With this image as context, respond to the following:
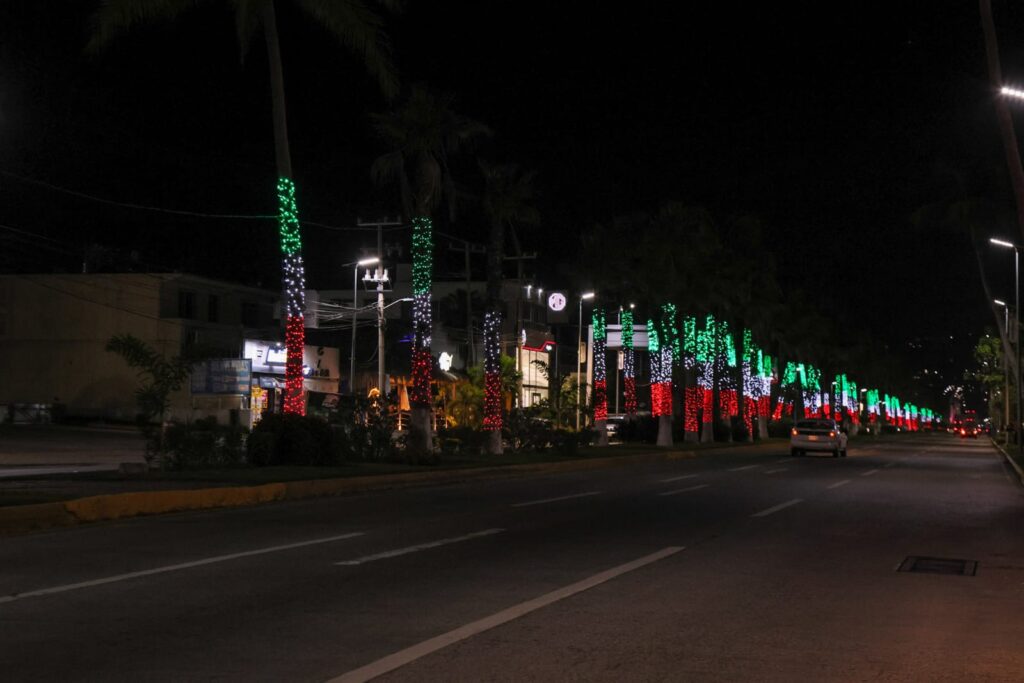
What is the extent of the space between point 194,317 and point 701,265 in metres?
28.5

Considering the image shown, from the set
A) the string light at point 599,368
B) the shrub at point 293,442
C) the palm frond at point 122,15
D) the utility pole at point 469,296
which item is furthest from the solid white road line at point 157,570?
the utility pole at point 469,296

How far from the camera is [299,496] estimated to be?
22328 millimetres

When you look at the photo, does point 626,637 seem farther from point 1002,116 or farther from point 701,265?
point 701,265

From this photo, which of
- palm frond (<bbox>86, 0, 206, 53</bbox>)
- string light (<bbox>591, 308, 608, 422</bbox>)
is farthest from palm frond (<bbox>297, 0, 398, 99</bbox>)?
string light (<bbox>591, 308, 608, 422</bbox>)

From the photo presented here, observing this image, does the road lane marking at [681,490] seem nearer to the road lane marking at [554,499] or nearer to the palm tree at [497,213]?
the road lane marking at [554,499]

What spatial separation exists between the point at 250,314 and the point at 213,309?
3.66 metres

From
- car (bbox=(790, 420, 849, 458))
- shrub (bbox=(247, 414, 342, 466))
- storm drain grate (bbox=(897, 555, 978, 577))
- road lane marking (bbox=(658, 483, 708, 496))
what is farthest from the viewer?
car (bbox=(790, 420, 849, 458))

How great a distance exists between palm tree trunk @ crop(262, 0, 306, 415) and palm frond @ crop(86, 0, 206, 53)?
235 cm

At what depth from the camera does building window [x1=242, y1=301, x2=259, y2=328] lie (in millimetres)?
71875

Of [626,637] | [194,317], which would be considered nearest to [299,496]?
[626,637]

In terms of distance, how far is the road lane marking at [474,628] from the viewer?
7418 millimetres

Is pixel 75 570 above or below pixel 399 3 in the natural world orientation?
below

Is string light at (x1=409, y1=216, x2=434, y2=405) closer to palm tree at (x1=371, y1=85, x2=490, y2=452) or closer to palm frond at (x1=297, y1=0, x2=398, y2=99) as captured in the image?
palm tree at (x1=371, y1=85, x2=490, y2=452)

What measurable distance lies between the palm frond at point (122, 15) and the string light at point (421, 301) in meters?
10.3
